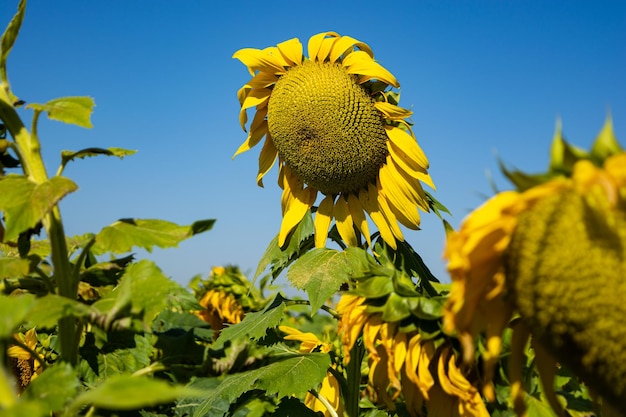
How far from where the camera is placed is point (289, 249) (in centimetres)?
303

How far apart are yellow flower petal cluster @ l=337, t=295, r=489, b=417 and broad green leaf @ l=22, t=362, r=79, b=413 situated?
713 mm

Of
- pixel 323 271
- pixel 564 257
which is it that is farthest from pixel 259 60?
pixel 564 257

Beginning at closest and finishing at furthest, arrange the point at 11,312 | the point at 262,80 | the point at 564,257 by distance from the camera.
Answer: the point at 11,312
the point at 564,257
the point at 262,80

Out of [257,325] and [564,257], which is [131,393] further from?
[257,325]

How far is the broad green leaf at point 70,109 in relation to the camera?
1507 millimetres

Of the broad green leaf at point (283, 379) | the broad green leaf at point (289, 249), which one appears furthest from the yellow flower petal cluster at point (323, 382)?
the broad green leaf at point (283, 379)

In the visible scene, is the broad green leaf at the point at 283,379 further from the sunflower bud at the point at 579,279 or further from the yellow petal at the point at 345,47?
the yellow petal at the point at 345,47

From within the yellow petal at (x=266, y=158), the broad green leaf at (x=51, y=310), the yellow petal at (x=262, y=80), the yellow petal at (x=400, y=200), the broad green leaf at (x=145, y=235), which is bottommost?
the broad green leaf at (x=51, y=310)

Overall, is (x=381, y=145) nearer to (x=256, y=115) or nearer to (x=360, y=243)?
(x=360, y=243)

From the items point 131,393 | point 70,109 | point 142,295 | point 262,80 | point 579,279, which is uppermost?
point 262,80

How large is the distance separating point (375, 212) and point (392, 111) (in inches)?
17.9

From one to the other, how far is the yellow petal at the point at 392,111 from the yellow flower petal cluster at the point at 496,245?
1.71 metres

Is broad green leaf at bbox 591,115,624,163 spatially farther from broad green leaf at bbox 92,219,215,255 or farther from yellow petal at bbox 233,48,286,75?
yellow petal at bbox 233,48,286,75

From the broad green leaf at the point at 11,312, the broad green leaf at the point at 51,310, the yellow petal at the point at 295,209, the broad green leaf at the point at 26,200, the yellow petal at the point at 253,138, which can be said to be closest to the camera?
the broad green leaf at the point at 11,312
